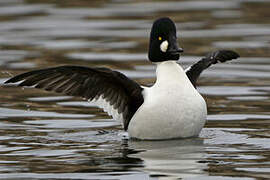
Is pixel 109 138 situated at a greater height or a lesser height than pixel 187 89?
lesser

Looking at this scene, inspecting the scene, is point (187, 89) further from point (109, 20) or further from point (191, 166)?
point (109, 20)

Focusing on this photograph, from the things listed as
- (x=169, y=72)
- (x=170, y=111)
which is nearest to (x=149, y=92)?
(x=169, y=72)

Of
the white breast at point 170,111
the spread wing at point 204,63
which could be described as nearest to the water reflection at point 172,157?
the white breast at point 170,111

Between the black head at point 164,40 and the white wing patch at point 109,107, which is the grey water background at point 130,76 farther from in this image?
the black head at point 164,40

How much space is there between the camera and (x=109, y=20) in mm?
20344

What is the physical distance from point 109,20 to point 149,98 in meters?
11.2

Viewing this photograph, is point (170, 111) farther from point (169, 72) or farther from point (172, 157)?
point (172, 157)

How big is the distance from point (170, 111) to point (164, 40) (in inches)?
34.5

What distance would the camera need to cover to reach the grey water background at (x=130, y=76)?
8141 mm

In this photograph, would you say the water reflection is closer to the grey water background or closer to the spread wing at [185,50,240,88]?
the grey water background

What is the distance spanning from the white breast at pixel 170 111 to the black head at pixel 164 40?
218 millimetres

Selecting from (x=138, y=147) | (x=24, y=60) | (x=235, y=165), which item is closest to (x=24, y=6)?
(x=24, y=60)

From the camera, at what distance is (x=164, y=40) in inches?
377

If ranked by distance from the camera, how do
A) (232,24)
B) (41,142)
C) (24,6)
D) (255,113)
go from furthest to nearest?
(24,6), (232,24), (255,113), (41,142)
